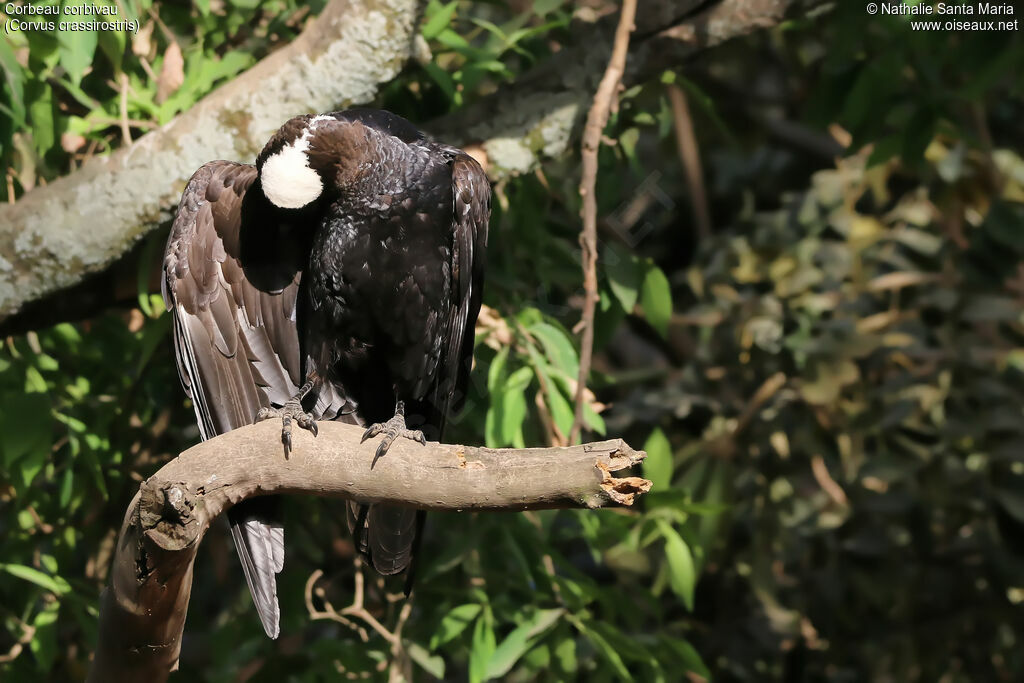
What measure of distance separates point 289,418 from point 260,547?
401 mm

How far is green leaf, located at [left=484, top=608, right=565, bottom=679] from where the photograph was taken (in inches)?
78.1

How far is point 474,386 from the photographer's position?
2215 millimetres

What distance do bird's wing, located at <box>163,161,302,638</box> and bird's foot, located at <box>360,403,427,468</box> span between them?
0.25 m

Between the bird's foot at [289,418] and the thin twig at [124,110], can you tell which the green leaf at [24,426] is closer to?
the bird's foot at [289,418]

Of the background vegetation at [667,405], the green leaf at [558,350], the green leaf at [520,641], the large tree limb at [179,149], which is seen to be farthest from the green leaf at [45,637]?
the green leaf at [558,350]

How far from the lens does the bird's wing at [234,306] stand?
1.95 m

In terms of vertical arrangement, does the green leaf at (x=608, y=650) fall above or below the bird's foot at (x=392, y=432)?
below

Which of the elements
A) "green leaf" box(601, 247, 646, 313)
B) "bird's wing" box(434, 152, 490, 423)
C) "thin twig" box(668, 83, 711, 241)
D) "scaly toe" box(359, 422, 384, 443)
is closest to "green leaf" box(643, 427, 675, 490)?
"green leaf" box(601, 247, 646, 313)

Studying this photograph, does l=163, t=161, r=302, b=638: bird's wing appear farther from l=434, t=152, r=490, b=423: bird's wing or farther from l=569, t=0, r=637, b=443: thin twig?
l=569, t=0, r=637, b=443: thin twig

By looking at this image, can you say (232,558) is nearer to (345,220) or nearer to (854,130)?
(345,220)

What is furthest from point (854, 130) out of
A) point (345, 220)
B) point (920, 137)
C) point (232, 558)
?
point (232, 558)

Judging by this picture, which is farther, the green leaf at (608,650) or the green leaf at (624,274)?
the green leaf at (624,274)

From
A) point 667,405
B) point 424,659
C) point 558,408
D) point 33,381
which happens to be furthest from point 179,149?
point 667,405

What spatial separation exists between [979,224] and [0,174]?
2.47 meters
